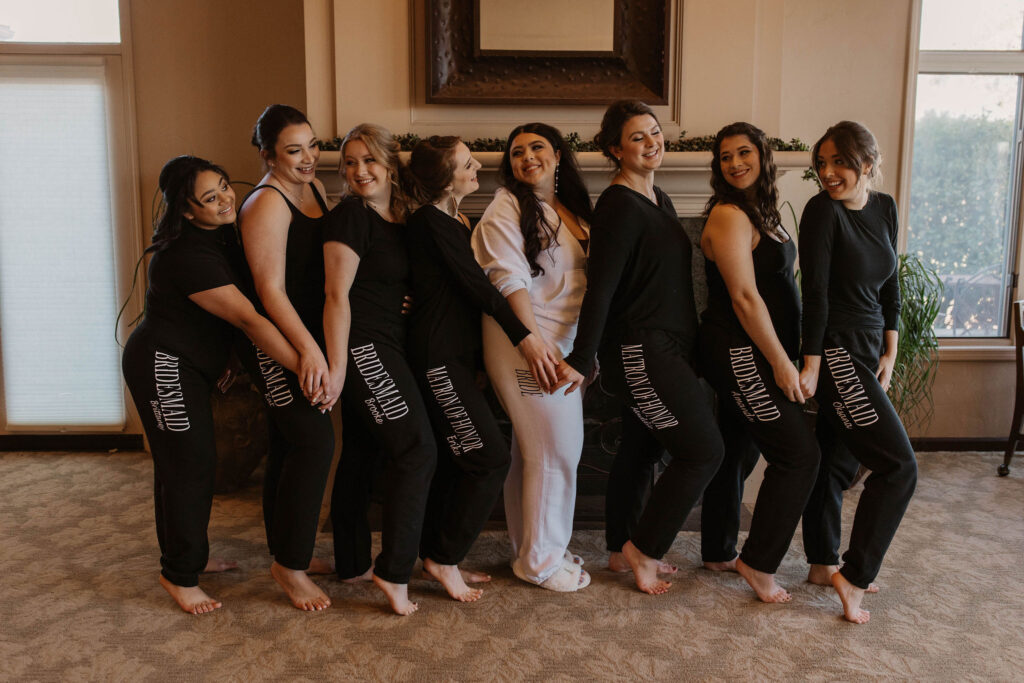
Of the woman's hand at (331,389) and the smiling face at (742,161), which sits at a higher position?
the smiling face at (742,161)

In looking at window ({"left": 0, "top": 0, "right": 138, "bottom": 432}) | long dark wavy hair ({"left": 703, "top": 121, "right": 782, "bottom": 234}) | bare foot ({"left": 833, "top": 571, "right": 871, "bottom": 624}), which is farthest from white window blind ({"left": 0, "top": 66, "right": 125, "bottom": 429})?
bare foot ({"left": 833, "top": 571, "right": 871, "bottom": 624})

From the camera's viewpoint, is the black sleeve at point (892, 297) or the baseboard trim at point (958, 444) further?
the baseboard trim at point (958, 444)

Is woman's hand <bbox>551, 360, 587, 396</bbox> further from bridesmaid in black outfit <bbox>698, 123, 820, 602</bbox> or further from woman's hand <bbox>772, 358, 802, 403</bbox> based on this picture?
woman's hand <bbox>772, 358, 802, 403</bbox>

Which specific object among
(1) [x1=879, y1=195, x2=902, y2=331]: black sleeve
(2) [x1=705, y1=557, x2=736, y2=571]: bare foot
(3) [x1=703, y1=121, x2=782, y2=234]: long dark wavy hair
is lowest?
(2) [x1=705, y1=557, x2=736, y2=571]: bare foot

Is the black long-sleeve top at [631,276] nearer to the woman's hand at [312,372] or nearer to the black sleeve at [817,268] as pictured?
the black sleeve at [817,268]

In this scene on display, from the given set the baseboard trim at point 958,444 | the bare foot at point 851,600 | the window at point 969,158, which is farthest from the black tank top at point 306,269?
the baseboard trim at point 958,444

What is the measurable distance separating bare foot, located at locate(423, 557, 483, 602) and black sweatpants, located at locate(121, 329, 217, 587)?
691 mm

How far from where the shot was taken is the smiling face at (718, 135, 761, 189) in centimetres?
237

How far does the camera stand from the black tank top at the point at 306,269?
7.73ft

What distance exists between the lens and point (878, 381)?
2.46 m

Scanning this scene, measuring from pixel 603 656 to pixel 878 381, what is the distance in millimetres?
1167

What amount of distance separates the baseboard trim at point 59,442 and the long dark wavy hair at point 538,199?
2736 mm

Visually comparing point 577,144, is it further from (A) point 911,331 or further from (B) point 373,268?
(A) point 911,331

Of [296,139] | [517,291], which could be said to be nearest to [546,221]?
[517,291]
